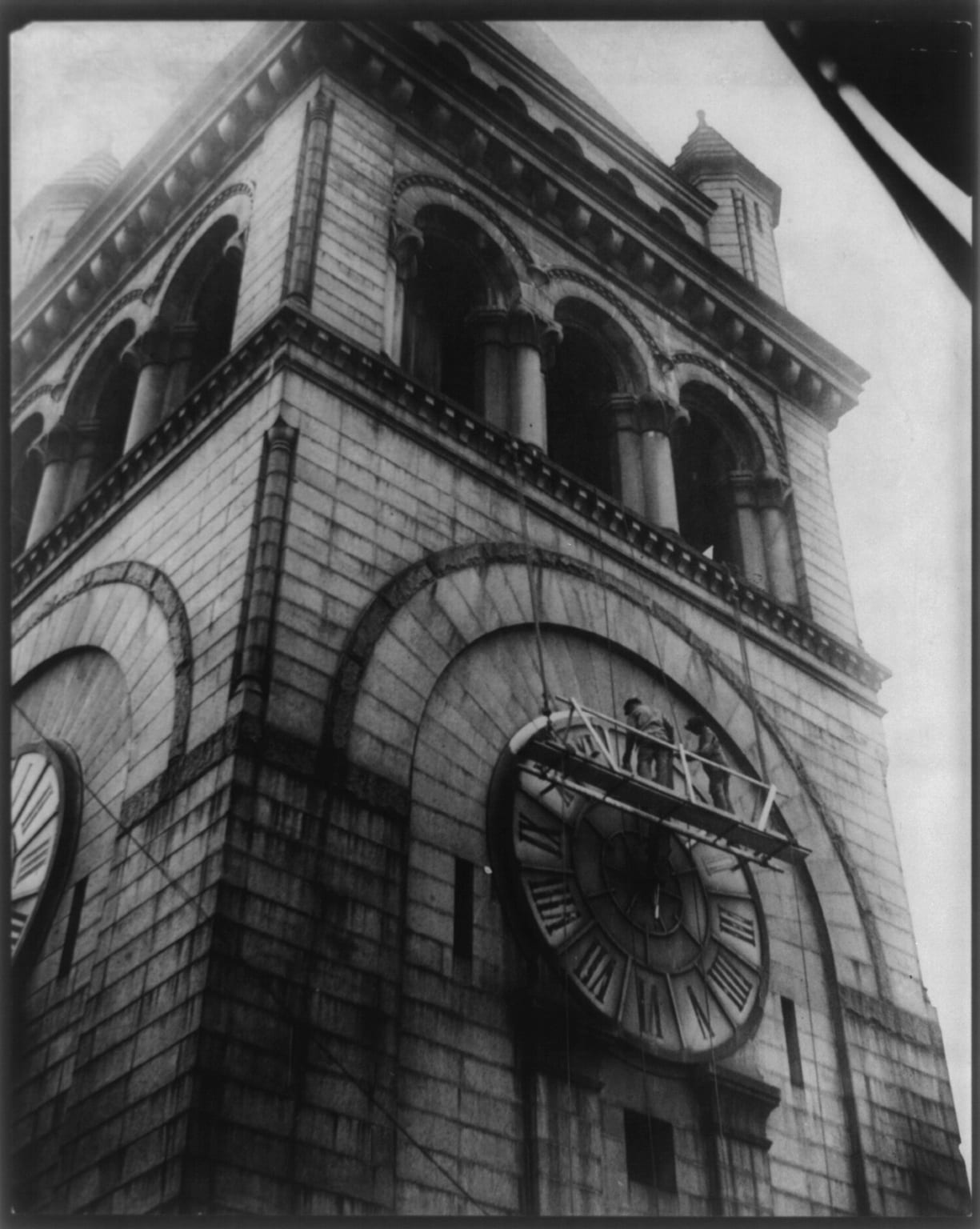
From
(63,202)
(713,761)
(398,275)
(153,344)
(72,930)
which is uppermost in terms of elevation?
(63,202)

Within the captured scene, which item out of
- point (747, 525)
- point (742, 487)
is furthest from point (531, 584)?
point (742, 487)

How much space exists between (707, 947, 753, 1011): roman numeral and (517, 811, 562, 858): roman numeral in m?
1.95

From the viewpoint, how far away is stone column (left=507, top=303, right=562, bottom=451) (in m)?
19.0

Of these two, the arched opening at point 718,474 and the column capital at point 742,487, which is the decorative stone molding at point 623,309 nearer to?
the arched opening at point 718,474

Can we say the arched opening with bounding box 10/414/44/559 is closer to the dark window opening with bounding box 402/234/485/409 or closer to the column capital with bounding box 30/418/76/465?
the column capital with bounding box 30/418/76/465

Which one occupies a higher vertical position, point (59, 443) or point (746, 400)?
point (746, 400)

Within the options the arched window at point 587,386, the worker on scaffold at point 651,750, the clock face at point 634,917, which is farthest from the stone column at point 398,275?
the clock face at point 634,917

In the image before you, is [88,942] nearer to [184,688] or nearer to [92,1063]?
[92,1063]

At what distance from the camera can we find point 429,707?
14.8 meters

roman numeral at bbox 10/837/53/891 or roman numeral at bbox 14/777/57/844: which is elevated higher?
roman numeral at bbox 14/777/57/844

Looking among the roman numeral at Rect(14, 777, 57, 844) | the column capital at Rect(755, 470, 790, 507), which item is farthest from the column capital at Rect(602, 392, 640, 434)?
the roman numeral at Rect(14, 777, 57, 844)

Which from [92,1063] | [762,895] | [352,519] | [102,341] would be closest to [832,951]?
[762,895]

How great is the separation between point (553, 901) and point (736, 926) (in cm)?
241

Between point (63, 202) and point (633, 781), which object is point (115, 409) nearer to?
point (63, 202)
